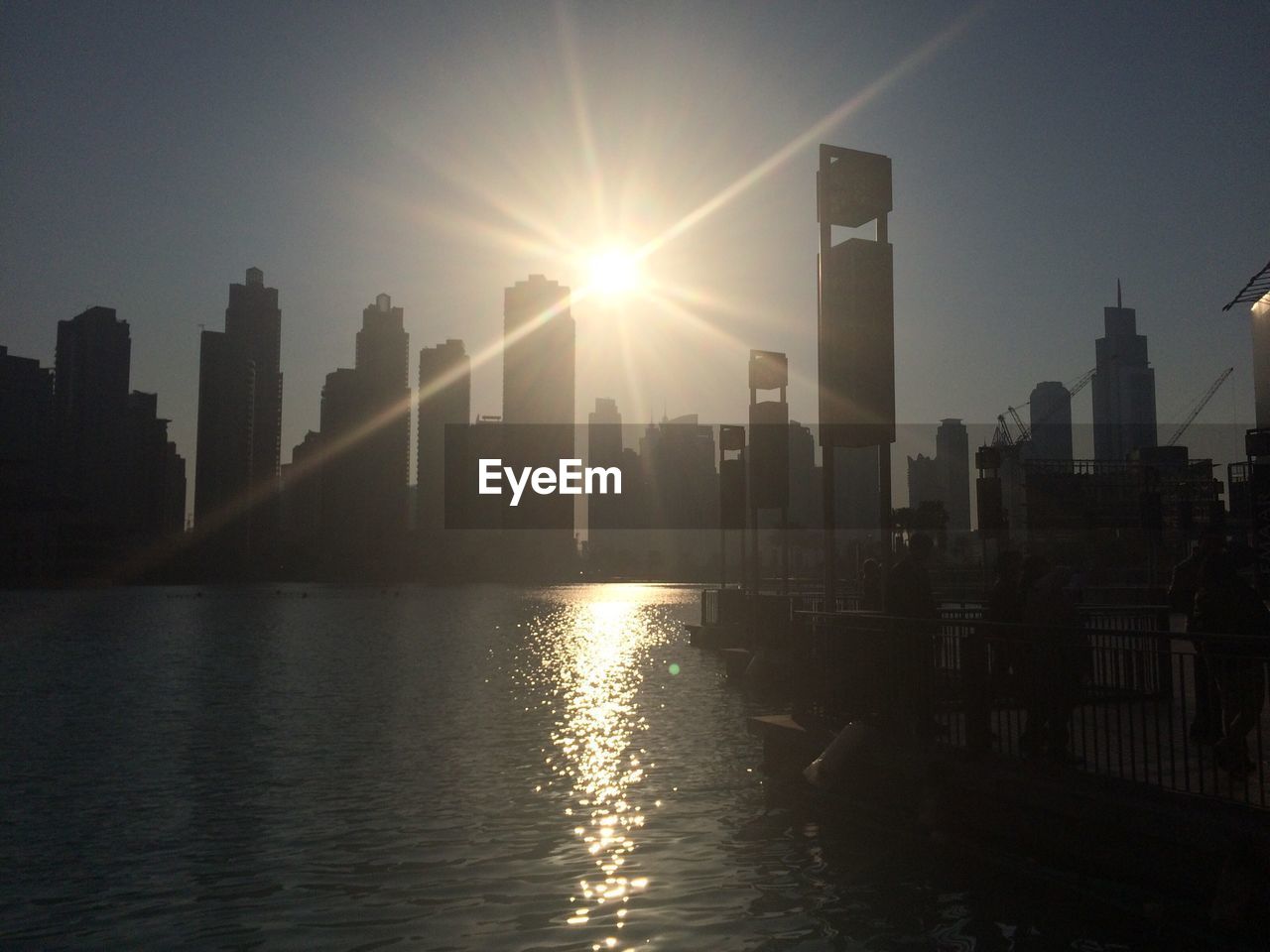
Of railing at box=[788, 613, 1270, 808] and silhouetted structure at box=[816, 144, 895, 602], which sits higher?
silhouetted structure at box=[816, 144, 895, 602]

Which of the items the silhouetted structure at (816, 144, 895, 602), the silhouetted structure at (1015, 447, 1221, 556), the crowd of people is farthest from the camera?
the silhouetted structure at (1015, 447, 1221, 556)

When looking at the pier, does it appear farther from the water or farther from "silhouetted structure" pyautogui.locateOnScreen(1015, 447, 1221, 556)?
"silhouetted structure" pyautogui.locateOnScreen(1015, 447, 1221, 556)

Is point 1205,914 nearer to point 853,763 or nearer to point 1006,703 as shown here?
point 1006,703

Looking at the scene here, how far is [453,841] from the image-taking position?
1303cm

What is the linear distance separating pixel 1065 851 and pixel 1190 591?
4.13 m

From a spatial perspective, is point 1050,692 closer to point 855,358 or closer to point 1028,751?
point 1028,751

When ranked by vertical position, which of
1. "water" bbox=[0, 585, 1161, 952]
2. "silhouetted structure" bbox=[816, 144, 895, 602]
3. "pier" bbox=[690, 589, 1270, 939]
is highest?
"silhouetted structure" bbox=[816, 144, 895, 602]

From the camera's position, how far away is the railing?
9.05m

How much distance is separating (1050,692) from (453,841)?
24.2 ft

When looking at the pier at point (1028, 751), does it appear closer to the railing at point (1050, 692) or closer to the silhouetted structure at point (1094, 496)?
the railing at point (1050, 692)

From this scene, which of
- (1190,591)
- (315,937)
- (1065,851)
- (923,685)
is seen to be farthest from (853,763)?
(315,937)

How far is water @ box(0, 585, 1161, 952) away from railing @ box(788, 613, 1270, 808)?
4.63 feet

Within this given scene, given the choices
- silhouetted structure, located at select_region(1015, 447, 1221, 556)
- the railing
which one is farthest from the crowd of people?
silhouetted structure, located at select_region(1015, 447, 1221, 556)

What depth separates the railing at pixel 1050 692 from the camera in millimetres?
9055
